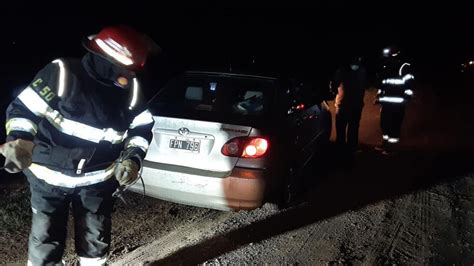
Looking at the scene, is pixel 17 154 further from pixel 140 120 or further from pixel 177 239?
pixel 177 239

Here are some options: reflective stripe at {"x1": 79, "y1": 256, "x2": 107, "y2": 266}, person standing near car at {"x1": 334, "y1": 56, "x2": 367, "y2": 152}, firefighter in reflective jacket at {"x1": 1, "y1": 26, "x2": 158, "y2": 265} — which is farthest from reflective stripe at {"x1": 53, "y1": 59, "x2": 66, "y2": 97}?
person standing near car at {"x1": 334, "y1": 56, "x2": 367, "y2": 152}

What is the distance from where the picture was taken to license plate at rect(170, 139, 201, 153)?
414 cm

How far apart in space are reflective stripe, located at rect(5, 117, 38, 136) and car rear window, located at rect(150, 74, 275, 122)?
6.22 feet

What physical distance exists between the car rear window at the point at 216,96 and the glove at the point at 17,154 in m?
1.98

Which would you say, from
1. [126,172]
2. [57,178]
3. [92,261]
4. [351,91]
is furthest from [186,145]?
[351,91]

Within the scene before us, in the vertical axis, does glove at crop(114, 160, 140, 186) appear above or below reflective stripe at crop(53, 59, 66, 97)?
below

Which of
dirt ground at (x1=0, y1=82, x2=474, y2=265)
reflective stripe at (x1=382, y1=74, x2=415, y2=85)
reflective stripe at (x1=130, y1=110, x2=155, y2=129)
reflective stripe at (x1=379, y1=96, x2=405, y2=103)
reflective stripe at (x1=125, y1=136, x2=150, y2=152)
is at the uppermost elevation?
reflective stripe at (x1=130, y1=110, x2=155, y2=129)

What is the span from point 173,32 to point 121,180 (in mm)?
20954

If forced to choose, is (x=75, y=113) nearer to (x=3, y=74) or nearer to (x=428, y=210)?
(x=428, y=210)

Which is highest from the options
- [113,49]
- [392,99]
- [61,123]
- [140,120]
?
[113,49]

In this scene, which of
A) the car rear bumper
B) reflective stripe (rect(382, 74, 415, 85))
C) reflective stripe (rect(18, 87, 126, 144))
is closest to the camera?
reflective stripe (rect(18, 87, 126, 144))

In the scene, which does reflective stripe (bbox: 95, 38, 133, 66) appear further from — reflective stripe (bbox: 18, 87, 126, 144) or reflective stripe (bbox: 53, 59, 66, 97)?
reflective stripe (bbox: 18, 87, 126, 144)

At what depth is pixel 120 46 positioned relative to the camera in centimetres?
262

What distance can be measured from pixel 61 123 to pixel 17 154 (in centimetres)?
32
